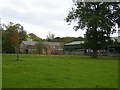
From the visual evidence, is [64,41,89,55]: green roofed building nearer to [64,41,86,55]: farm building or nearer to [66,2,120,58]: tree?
[64,41,86,55]: farm building

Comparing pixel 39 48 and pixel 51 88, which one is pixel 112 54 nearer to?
pixel 39 48

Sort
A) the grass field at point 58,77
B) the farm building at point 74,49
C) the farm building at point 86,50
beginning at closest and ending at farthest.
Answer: the grass field at point 58,77, the farm building at point 86,50, the farm building at point 74,49

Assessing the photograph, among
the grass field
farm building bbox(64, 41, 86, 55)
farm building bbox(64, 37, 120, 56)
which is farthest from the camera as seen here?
farm building bbox(64, 41, 86, 55)

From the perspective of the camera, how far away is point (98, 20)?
33.9 meters

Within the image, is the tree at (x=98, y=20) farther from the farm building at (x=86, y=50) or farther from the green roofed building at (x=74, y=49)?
the green roofed building at (x=74, y=49)

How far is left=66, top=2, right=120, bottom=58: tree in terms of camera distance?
113 feet

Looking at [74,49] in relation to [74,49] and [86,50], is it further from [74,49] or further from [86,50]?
[86,50]

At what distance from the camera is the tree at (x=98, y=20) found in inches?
1353

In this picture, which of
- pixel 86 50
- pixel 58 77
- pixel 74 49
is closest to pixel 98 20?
pixel 58 77

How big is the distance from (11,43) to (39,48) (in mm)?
10530

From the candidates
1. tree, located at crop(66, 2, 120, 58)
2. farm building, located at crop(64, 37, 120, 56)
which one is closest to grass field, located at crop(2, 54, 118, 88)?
tree, located at crop(66, 2, 120, 58)

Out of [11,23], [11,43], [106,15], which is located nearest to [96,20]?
[106,15]

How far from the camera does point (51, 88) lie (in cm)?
749

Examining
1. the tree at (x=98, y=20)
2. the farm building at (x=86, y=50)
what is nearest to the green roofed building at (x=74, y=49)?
the farm building at (x=86, y=50)
